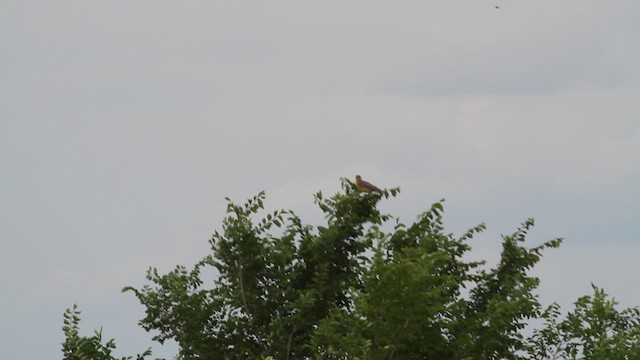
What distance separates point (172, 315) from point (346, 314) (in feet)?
12.9

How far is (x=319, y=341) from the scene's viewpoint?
14109 mm

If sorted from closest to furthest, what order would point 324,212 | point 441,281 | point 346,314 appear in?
point 346,314 → point 441,281 → point 324,212

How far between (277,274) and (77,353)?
111 inches

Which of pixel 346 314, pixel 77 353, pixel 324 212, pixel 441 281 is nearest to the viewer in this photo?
pixel 346 314

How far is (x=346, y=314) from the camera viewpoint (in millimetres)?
14094

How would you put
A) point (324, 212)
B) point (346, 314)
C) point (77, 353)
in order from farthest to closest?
point (324, 212) < point (77, 353) < point (346, 314)

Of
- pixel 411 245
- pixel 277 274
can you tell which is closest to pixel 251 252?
pixel 277 274

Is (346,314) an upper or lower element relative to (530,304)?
lower

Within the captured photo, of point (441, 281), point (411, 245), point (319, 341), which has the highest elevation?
point (411, 245)

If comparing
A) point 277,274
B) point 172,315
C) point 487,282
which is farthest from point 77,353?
point 487,282

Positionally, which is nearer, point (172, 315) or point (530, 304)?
point (530, 304)

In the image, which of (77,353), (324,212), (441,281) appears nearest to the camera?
(441,281)

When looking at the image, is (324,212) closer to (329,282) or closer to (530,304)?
(329,282)

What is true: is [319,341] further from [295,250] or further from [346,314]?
[295,250]
